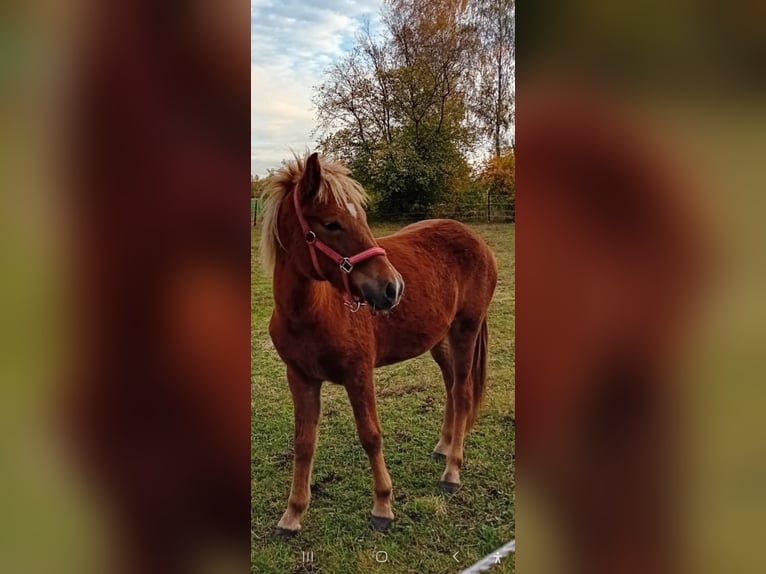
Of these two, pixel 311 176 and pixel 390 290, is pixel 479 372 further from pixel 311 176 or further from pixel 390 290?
pixel 311 176

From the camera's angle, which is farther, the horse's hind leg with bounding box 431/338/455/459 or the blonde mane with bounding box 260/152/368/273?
the horse's hind leg with bounding box 431/338/455/459

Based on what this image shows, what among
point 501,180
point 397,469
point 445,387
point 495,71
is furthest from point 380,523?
point 495,71

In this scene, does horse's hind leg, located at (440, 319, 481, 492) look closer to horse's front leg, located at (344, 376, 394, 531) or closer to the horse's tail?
the horse's tail

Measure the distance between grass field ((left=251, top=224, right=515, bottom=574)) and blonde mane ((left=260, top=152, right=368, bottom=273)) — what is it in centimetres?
3

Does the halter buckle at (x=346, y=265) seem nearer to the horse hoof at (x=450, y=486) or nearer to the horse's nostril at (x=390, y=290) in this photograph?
the horse's nostril at (x=390, y=290)

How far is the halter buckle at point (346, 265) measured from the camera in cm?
138

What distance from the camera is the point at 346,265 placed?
138 cm

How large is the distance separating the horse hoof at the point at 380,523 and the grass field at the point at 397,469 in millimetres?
15

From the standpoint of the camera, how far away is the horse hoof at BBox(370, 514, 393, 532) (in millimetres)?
1457
